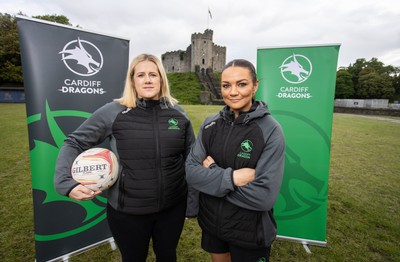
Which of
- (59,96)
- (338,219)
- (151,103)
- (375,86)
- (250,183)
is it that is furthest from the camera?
(375,86)

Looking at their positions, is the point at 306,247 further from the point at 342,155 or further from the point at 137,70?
the point at 342,155

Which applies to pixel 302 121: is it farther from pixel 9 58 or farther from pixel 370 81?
pixel 370 81

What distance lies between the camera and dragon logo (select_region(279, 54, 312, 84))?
278 centimetres

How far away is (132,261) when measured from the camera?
197 cm

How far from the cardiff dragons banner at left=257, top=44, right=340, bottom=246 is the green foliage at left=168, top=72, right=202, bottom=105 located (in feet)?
103

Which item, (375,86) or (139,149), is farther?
(375,86)

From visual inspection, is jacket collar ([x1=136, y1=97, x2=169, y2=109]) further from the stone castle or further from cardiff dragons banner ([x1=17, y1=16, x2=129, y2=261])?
the stone castle

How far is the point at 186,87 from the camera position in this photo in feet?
145

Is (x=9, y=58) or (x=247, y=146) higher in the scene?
(x=9, y=58)

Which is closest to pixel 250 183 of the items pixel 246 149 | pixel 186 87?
pixel 246 149

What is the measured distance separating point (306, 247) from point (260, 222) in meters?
2.16

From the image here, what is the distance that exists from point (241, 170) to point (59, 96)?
86.4 inches

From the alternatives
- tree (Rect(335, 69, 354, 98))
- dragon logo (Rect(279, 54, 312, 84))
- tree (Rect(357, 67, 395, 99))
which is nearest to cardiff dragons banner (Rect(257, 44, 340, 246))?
dragon logo (Rect(279, 54, 312, 84))

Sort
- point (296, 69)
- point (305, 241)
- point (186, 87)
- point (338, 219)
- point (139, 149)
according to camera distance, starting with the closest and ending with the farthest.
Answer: point (139, 149), point (296, 69), point (305, 241), point (338, 219), point (186, 87)
